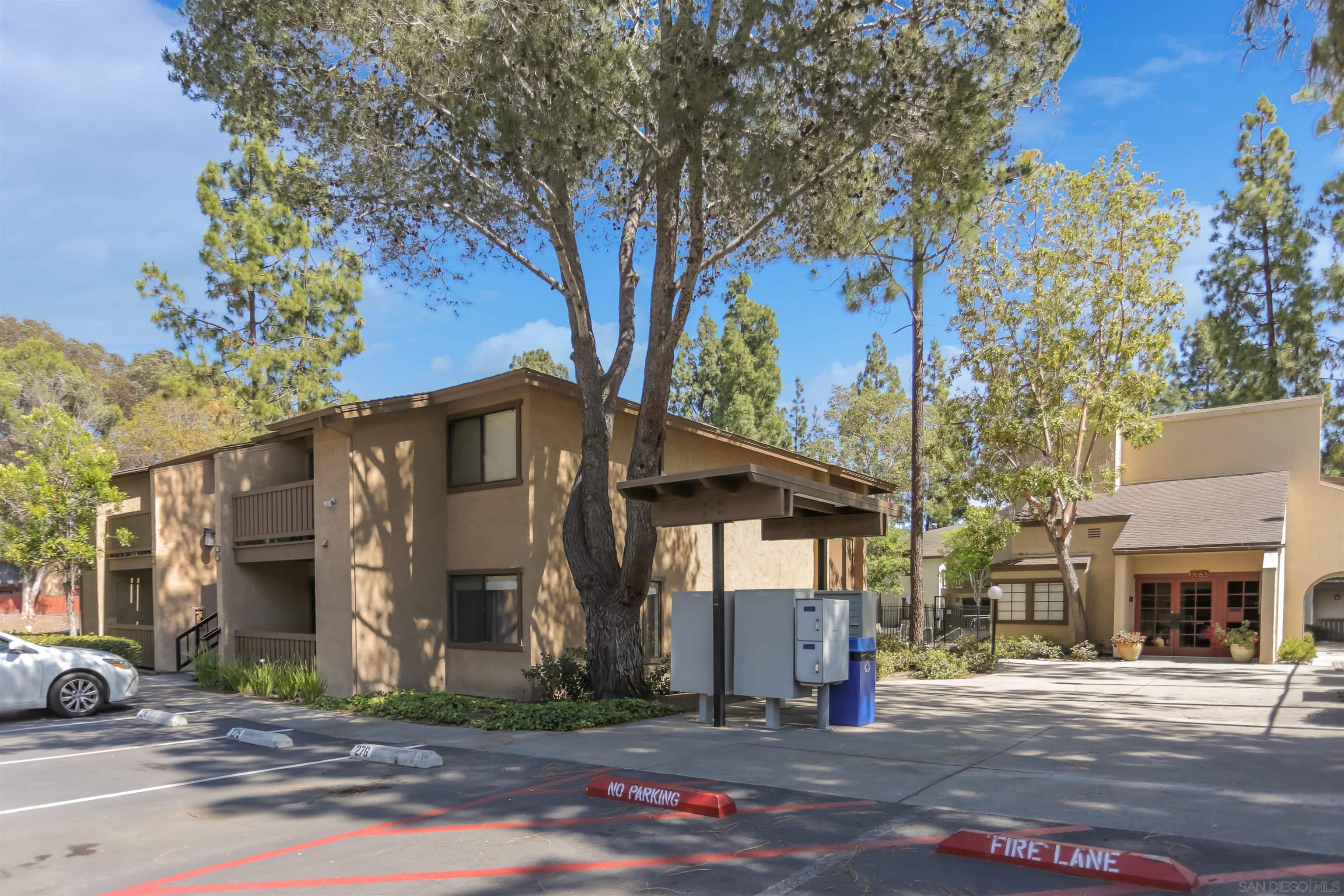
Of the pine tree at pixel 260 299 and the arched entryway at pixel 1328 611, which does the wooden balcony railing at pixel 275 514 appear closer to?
the pine tree at pixel 260 299

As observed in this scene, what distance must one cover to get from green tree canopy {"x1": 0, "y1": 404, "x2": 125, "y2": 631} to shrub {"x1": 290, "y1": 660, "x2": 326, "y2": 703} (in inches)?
385

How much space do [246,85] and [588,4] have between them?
5386mm

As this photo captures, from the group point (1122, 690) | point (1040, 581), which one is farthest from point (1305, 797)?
point (1040, 581)

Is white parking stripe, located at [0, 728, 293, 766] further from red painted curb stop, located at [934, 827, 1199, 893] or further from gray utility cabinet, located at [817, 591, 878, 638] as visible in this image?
red painted curb stop, located at [934, 827, 1199, 893]

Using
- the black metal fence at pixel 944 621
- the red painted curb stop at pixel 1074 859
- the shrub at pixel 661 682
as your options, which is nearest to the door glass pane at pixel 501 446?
the shrub at pixel 661 682

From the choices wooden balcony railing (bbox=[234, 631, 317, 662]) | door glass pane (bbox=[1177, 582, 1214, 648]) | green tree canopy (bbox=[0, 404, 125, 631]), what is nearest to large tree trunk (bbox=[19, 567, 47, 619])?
green tree canopy (bbox=[0, 404, 125, 631])

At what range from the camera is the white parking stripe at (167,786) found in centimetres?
804

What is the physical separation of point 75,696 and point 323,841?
8864 mm

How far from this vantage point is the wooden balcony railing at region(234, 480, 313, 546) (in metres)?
16.0

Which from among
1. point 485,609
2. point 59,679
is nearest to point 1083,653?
Result: point 485,609

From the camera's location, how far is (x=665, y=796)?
7496 mm

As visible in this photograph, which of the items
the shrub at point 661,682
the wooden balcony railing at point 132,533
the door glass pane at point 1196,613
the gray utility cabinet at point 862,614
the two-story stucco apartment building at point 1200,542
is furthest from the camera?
the door glass pane at point 1196,613

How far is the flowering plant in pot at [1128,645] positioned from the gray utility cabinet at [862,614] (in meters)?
14.0

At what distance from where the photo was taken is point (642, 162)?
14.2 m
